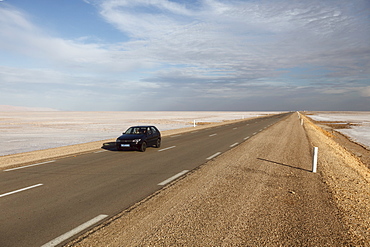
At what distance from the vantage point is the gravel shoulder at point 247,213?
3999 millimetres

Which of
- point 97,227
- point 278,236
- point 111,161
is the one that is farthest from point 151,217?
point 111,161

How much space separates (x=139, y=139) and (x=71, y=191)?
21.6ft

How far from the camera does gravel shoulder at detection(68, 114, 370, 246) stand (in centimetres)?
400

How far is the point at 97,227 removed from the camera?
438cm

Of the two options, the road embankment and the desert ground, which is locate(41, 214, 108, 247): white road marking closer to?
the desert ground

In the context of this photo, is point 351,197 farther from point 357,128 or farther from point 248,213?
point 357,128

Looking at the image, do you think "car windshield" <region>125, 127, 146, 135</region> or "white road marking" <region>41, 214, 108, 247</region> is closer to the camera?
"white road marking" <region>41, 214, 108, 247</region>

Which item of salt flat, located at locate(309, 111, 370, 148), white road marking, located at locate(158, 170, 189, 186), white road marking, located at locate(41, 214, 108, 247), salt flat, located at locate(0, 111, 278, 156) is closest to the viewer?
white road marking, located at locate(41, 214, 108, 247)

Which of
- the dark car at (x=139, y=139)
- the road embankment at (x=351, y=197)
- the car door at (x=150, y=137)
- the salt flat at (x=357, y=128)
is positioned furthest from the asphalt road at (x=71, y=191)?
the salt flat at (x=357, y=128)

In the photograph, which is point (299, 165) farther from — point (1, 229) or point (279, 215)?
point (1, 229)

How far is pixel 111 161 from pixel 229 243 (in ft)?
24.7

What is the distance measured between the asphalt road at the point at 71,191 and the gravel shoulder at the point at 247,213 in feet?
1.66

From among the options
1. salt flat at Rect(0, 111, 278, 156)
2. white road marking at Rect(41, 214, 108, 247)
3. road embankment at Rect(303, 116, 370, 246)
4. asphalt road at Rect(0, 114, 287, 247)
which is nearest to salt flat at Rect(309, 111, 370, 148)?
road embankment at Rect(303, 116, 370, 246)

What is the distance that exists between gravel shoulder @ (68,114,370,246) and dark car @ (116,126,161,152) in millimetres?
5199
